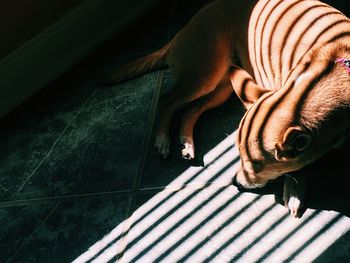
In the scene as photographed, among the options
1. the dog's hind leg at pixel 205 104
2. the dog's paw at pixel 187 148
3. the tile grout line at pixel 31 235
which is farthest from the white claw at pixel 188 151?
the tile grout line at pixel 31 235

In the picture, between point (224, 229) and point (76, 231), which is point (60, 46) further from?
point (224, 229)

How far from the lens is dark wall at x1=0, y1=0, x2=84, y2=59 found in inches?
153

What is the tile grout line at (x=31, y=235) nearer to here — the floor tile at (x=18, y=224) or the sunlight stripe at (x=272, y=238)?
the floor tile at (x=18, y=224)

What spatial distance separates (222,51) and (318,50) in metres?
0.87

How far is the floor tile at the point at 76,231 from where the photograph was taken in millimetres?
2953

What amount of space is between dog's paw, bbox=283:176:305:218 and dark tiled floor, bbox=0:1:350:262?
48 millimetres

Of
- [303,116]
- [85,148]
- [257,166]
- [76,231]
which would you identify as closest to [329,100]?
[303,116]

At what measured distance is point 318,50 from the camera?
2.40 meters

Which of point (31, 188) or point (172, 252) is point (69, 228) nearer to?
point (31, 188)

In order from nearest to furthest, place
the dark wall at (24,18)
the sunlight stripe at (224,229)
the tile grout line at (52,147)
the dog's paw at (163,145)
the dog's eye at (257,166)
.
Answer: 1. the dog's eye at (257,166)
2. the sunlight stripe at (224,229)
3. the dog's paw at (163,145)
4. the tile grout line at (52,147)
5. the dark wall at (24,18)

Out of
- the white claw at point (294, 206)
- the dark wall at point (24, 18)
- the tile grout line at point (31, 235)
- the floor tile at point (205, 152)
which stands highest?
the dark wall at point (24, 18)

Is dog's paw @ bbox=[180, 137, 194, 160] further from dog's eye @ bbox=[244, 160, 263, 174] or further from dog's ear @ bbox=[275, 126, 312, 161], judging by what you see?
dog's ear @ bbox=[275, 126, 312, 161]

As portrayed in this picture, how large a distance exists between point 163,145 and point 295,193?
3.48 feet

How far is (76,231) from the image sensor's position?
10.0 ft
